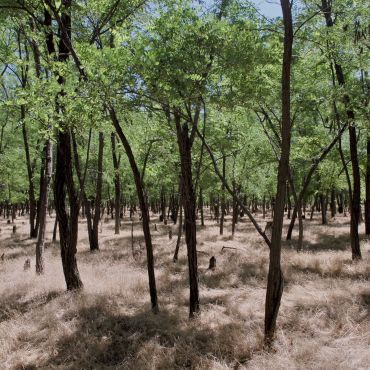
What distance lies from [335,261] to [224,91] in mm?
8458

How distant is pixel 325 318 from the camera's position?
8008 millimetres

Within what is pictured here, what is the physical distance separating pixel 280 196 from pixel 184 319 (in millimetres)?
3811

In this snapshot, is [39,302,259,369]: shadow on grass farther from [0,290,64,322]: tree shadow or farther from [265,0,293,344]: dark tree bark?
[0,290,64,322]: tree shadow

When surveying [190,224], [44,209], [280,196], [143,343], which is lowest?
[143,343]

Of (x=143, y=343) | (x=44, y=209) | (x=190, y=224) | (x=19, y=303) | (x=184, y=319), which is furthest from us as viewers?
(x=44, y=209)

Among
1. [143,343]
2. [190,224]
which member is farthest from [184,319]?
[190,224]

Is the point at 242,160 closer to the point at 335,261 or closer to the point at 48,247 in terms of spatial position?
the point at 335,261

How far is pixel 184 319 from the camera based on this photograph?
8156 millimetres

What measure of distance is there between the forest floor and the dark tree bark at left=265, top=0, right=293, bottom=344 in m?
0.64

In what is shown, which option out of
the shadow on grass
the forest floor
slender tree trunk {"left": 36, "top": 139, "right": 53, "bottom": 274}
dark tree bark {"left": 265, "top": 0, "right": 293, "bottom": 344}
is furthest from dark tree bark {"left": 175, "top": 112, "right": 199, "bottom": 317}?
slender tree trunk {"left": 36, "top": 139, "right": 53, "bottom": 274}

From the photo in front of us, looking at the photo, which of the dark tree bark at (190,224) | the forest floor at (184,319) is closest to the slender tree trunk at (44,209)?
the forest floor at (184,319)

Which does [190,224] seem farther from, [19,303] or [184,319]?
[19,303]

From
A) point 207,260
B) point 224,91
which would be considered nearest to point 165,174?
point 207,260

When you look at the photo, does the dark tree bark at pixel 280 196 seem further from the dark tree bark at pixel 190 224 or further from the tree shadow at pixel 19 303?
the tree shadow at pixel 19 303
